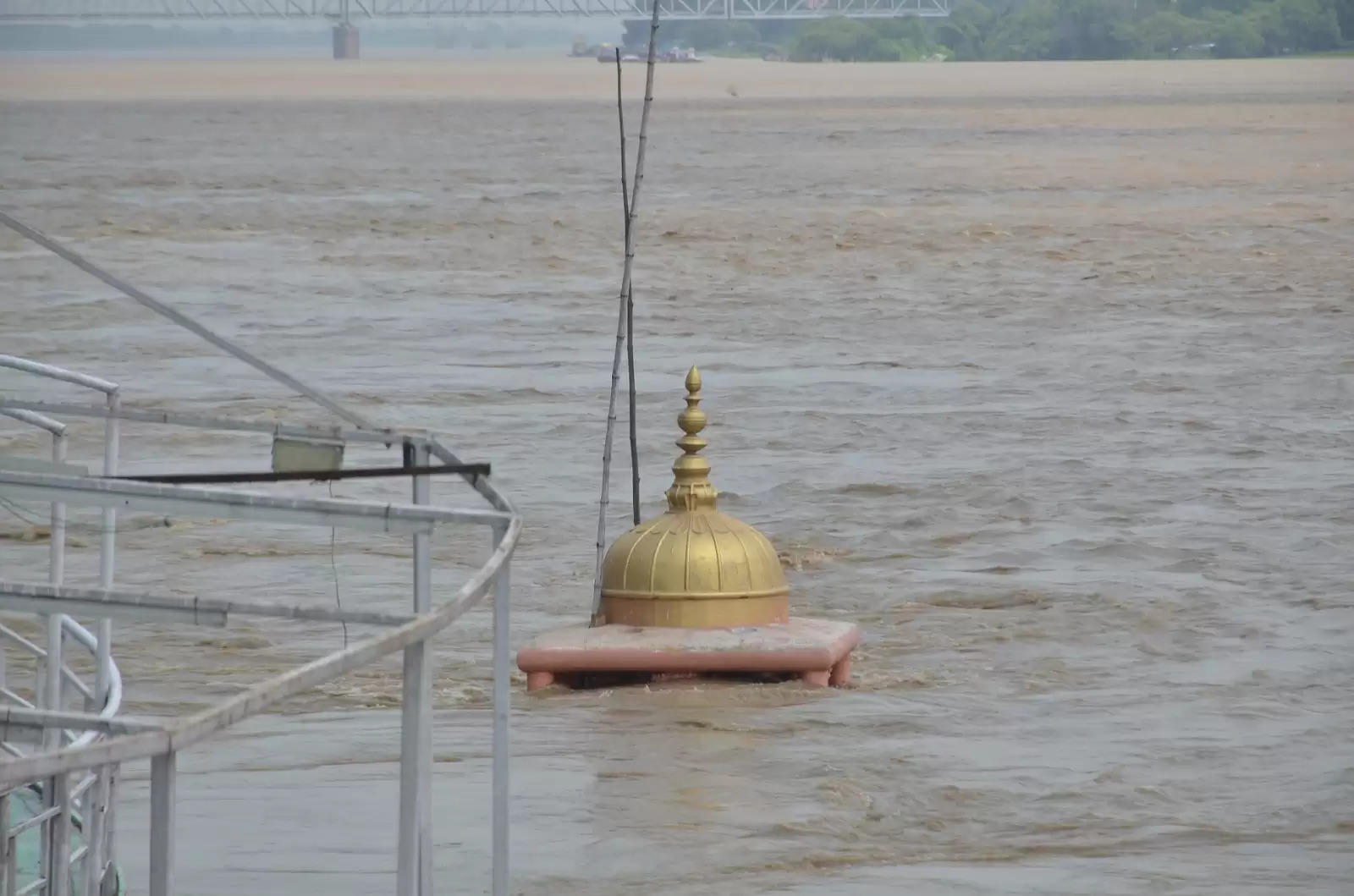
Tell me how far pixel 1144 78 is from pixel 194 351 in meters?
123

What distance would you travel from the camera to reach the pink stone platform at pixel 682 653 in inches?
452

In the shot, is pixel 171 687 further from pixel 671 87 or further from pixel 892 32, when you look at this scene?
pixel 892 32

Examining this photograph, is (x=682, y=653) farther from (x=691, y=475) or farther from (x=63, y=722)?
(x=63, y=722)

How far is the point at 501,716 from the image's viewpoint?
6.00 m

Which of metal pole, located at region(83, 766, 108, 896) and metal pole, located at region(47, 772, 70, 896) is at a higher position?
metal pole, located at region(47, 772, 70, 896)

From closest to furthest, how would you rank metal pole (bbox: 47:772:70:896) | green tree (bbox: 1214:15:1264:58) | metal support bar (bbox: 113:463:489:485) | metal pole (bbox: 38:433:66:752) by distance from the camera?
metal pole (bbox: 47:772:70:896)
metal support bar (bbox: 113:463:489:485)
metal pole (bbox: 38:433:66:752)
green tree (bbox: 1214:15:1264:58)

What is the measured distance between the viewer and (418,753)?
5.23 meters

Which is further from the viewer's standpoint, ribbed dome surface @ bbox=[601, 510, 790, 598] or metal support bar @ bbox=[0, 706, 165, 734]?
ribbed dome surface @ bbox=[601, 510, 790, 598]

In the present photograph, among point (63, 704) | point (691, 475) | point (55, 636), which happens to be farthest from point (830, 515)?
point (55, 636)

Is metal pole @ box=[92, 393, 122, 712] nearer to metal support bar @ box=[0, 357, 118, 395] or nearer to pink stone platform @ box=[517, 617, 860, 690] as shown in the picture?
metal support bar @ box=[0, 357, 118, 395]

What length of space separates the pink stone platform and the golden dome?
6 centimetres

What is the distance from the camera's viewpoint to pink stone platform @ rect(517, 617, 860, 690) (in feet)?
37.6

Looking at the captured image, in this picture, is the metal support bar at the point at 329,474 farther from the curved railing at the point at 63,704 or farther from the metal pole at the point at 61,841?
the metal pole at the point at 61,841

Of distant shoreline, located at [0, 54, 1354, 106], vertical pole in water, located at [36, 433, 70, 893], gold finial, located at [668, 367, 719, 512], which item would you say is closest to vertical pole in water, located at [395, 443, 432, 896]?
vertical pole in water, located at [36, 433, 70, 893]
